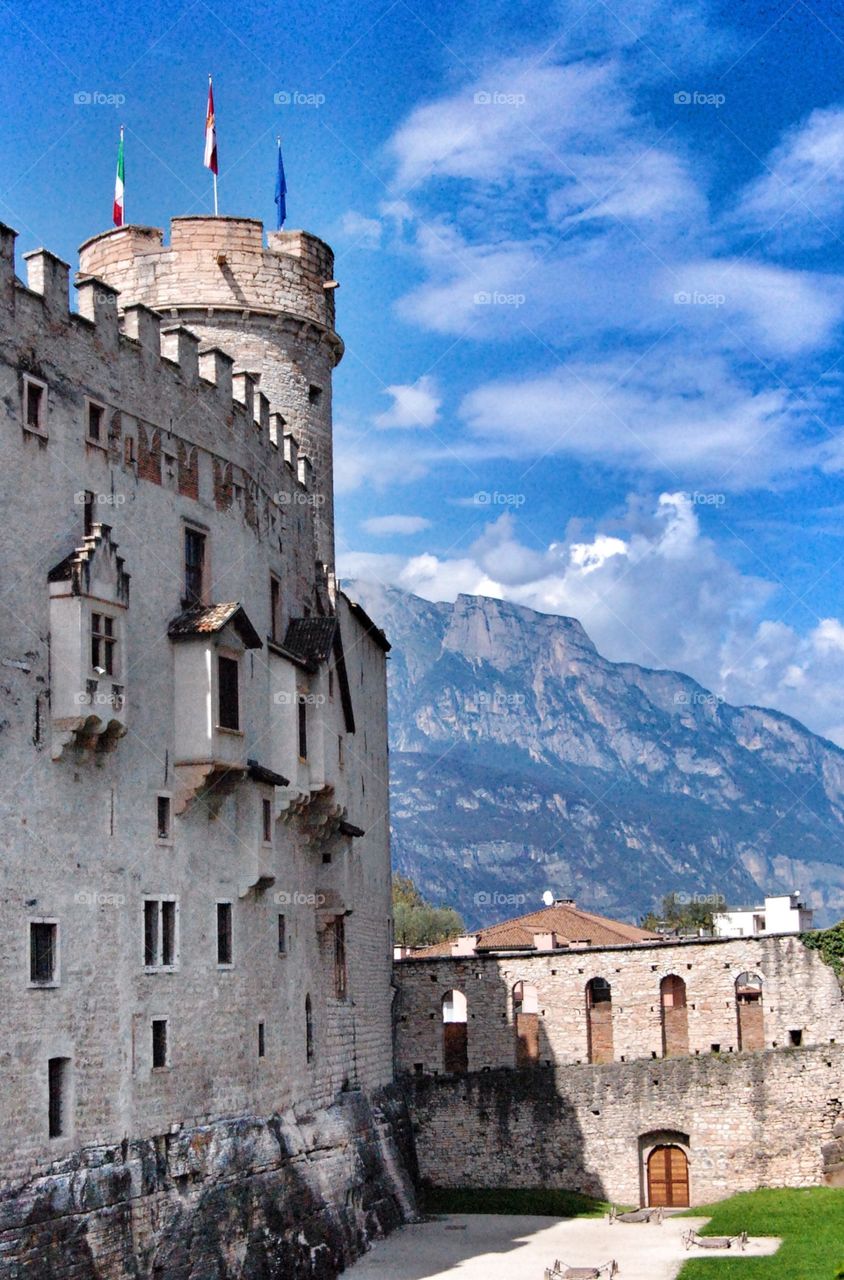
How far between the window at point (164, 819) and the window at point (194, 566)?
4.48 m

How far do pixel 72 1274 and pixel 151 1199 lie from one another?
3002mm

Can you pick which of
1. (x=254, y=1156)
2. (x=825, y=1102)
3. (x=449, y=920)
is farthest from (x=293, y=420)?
(x=449, y=920)

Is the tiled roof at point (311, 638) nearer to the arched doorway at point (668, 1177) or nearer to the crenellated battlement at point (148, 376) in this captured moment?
the crenellated battlement at point (148, 376)

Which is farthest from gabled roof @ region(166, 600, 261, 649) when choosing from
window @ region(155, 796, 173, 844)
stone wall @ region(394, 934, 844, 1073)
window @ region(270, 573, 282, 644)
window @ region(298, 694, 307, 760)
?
stone wall @ region(394, 934, 844, 1073)

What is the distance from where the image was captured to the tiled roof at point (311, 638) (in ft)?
140

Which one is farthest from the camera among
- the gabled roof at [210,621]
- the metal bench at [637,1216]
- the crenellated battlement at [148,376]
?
the metal bench at [637,1216]

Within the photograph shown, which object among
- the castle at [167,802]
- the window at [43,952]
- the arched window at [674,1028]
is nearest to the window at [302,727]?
the castle at [167,802]

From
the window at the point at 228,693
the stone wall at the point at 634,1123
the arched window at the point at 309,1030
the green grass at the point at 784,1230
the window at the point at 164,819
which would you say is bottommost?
the green grass at the point at 784,1230

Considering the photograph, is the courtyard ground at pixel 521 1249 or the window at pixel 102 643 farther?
the courtyard ground at pixel 521 1249

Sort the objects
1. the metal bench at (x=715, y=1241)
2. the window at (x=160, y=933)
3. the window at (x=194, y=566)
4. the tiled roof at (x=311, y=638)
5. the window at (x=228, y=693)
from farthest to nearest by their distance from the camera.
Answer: the metal bench at (x=715, y=1241) → the tiled roof at (x=311, y=638) → the window at (x=194, y=566) → the window at (x=228, y=693) → the window at (x=160, y=933)

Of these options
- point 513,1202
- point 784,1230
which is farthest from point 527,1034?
point 784,1230

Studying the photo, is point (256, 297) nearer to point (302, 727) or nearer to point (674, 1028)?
point (302, 727)

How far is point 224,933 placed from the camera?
3666cm

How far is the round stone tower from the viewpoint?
154ft
